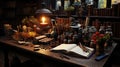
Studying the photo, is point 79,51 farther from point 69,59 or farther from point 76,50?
point 69,59

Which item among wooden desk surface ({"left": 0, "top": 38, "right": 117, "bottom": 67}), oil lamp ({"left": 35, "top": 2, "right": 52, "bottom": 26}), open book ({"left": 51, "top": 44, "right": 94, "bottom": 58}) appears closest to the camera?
wooden desk surface ({"left": 0, "top": 38, "right": 117, "bottom": 67})

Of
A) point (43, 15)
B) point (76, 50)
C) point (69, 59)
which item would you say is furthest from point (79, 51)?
point (43, 15)

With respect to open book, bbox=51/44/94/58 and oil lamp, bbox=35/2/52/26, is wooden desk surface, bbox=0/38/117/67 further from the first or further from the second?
oil lamp, bbox=35/2/52/26

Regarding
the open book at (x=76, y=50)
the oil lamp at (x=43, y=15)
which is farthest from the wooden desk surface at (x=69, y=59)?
the oil lamp at (x=43, y=15)

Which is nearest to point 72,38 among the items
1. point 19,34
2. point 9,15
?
point 19,34

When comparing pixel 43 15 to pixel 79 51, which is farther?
pixel 43 15

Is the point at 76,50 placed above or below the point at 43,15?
below

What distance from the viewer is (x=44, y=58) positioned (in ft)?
5.42

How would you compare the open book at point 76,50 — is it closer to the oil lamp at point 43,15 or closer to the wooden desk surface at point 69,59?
the wooden desk surface at point 69,59

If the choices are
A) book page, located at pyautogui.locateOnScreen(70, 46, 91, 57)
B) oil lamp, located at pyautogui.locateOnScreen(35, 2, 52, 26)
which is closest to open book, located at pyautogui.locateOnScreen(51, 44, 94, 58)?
book page, located at pyautogui.locateOnScreen(70, 46, 91, 57)

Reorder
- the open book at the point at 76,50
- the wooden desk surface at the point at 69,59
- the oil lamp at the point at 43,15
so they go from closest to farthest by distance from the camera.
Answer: the wooden desk surface at the point at 69,59, the open book at the point at 76,50, the oil lamp at the point at 43,15

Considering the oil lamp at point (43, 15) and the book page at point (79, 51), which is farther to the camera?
the oil lamp at point (43, 15)

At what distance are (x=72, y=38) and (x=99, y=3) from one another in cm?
214

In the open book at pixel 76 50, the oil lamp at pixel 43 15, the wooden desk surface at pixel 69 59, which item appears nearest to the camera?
the wooden desk surface at pixel 69 59
